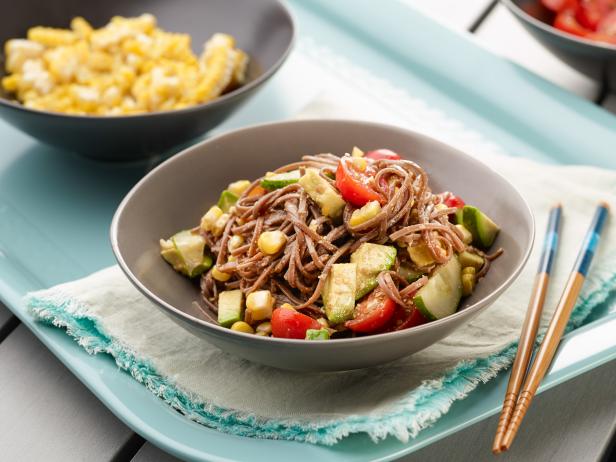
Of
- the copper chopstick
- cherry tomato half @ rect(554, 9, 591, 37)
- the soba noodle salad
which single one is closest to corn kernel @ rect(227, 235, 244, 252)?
the soba noodle salad

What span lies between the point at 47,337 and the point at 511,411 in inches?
46.1

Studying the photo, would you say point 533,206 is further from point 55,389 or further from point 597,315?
point 55,389

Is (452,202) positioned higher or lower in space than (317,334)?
higher

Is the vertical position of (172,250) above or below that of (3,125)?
above

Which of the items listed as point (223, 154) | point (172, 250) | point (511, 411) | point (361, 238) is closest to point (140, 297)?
point (172, 250)

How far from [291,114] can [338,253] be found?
1278mm

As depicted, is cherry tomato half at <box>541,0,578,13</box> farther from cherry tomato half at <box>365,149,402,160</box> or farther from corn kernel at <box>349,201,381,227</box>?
corn kernel at <box>349,201,381,227</box>

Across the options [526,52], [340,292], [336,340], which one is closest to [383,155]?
[340,292]

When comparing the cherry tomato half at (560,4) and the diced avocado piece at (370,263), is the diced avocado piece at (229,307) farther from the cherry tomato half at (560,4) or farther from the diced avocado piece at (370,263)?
the cherry tomato half at (560,4)

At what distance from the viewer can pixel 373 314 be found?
191 centimetres

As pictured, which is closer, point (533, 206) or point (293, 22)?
point (533, 206)

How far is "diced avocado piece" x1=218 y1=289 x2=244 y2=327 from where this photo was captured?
2.01 metres

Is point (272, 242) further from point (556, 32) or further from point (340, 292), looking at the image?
point (556, 32)

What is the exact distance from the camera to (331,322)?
194cm
